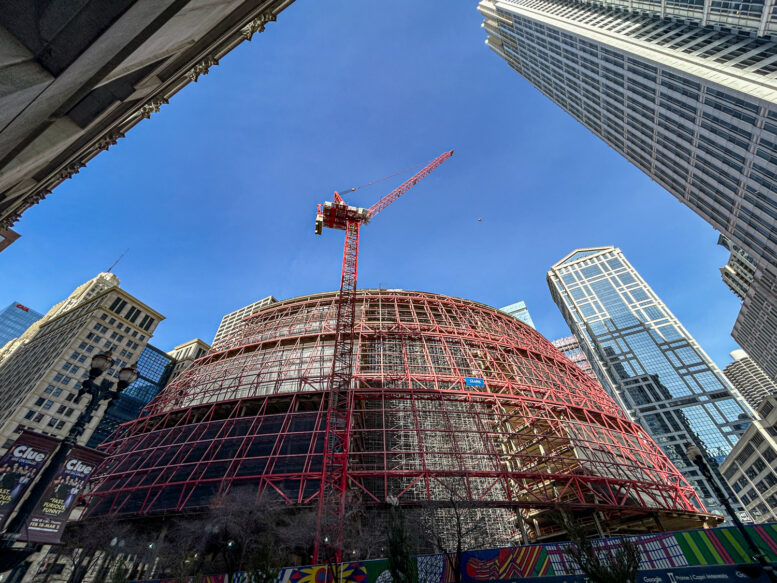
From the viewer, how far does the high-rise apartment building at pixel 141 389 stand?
82750mm

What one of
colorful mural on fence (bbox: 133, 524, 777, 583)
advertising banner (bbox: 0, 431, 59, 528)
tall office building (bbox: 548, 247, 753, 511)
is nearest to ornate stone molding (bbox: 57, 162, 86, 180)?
advertising banner (bbox: 0, 431, 59, 528)

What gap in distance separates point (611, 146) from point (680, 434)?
9303 centimetres

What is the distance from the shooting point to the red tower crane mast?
21734mm

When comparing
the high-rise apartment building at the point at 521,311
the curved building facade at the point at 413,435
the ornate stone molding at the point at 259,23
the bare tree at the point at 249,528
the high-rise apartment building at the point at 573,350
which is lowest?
the bare tree at the point at 249,528

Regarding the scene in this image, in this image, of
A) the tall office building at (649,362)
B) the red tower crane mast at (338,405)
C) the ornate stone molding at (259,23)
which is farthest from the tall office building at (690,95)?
the ornate stone molding at (259,23)

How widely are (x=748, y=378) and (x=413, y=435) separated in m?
206

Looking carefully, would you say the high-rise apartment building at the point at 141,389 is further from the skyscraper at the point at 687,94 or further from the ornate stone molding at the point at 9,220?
the skyscraper at the point at 687,94

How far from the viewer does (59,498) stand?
823 cm

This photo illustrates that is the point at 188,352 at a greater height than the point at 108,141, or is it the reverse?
the point at 188,352

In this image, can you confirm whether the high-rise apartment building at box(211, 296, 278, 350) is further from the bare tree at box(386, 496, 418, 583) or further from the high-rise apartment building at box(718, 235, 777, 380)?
the high-rise apartment building at box(718, 235, 777, 380)

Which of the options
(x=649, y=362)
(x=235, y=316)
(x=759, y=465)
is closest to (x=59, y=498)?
(x=759, y=465)

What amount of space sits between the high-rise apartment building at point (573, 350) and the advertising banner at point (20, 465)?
171 metres

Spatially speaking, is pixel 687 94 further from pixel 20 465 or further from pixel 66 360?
pixel 66 360

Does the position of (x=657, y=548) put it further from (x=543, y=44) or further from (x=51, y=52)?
(x=543, y=44)
